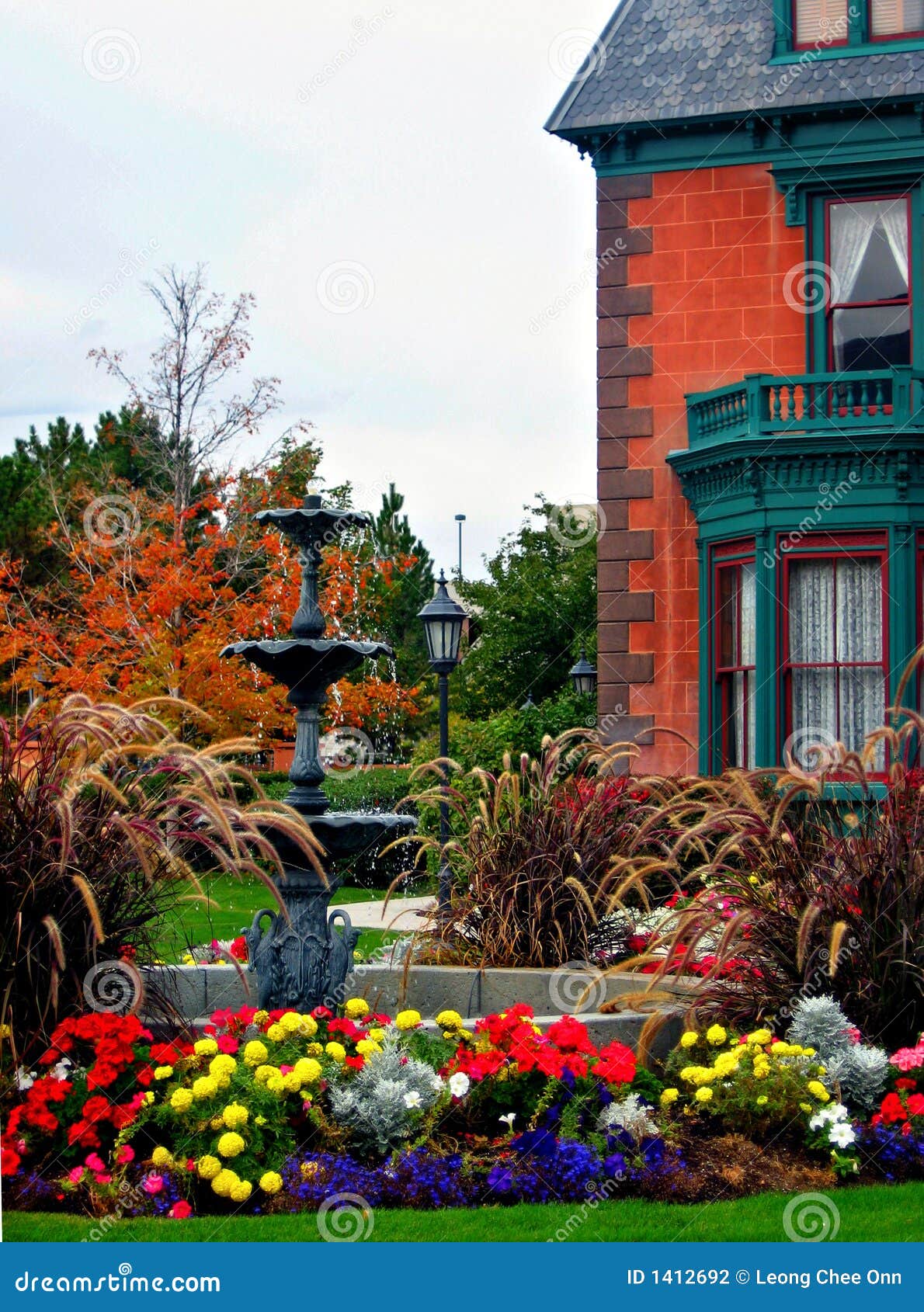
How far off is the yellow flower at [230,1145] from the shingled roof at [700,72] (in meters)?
13.7

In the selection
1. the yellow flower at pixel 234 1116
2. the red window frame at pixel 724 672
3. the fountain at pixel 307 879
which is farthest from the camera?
the red window frame at pixel 724 672

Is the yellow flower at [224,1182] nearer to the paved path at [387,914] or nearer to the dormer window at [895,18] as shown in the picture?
the paved path at [387,914]

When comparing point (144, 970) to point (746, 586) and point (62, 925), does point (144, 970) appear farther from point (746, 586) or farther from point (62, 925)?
point (746, 586)

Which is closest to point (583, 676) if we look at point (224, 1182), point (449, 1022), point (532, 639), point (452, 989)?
point (532, 639)

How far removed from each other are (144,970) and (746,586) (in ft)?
34.1

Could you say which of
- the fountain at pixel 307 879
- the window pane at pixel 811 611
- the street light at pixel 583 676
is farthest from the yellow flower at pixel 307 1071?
the street light at pixel 583 676

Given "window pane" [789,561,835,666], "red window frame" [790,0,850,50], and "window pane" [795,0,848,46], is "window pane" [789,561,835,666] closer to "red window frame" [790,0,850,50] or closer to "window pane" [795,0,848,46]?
"red window frame" [790,0,850,50]

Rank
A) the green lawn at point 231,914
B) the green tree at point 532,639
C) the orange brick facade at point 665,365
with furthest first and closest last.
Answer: the green tree at point 532,639 → the orange brick facade at point 665,365 → the green lawn at point 231,914

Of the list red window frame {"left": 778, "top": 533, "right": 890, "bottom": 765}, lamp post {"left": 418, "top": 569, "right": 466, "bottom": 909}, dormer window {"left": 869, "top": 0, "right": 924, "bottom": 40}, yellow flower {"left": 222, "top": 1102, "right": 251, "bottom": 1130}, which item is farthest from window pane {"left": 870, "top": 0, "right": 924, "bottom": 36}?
A: yellow flower {"left": 222, "top": 1102, "right": 251, "bottom": 1130}

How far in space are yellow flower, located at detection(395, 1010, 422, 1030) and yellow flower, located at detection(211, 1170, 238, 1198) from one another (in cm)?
144

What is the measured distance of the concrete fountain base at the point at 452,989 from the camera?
8727 millimetres

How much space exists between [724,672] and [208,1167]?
11.4m

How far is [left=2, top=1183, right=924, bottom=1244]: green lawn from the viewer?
19.6 ft

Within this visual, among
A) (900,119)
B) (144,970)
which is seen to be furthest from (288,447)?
(144,970)
